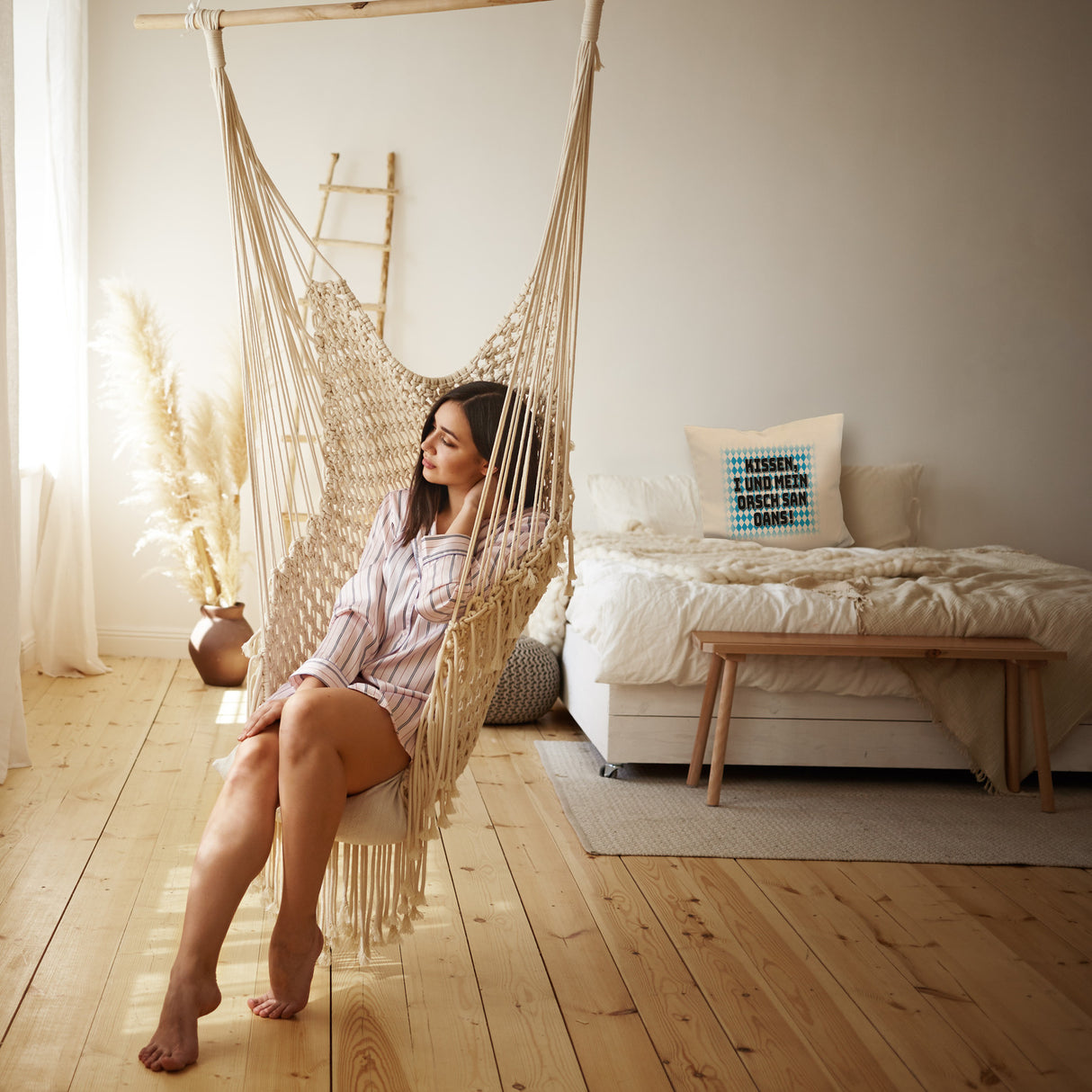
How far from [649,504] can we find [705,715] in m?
1.42

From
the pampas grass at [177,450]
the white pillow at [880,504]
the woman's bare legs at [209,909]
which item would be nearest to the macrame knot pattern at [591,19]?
the woman's bare legs at [209,909]

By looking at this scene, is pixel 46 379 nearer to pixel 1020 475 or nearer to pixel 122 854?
pixel 122 854

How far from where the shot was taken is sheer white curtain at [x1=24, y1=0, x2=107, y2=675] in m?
3.23

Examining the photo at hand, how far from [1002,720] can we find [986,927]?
0.84 meters

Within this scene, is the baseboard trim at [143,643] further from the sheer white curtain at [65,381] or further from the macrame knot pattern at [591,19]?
the macrame knot pattern at [591,19]

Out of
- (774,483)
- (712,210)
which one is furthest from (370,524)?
(712,210)

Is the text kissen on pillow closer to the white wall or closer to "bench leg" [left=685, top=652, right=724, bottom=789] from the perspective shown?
the white wall

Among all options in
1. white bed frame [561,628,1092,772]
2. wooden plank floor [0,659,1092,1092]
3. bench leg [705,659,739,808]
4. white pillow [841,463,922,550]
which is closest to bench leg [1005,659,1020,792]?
white bed frame [561,628,1092,772]

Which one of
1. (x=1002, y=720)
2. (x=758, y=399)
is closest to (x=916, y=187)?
(x=758, y=399)

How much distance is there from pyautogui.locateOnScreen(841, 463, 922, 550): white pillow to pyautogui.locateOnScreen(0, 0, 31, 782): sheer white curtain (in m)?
2.71

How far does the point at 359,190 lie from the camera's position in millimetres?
3727

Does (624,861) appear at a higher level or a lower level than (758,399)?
lower

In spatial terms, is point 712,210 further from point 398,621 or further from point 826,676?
point 398,621

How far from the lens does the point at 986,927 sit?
186cm
